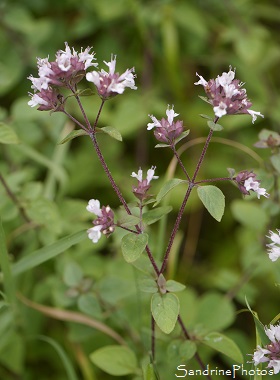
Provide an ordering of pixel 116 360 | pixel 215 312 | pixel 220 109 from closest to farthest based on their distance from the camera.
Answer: pixel 220 109, pixel 116 360, pixel 215 312

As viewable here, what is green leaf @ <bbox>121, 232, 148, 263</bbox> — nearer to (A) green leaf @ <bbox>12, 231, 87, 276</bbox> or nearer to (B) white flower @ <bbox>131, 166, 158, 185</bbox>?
(B) white flower @ <bbox>131, 166, 158, 185</bbox>

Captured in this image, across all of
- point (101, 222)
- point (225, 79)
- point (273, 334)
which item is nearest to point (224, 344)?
point (273, 334)

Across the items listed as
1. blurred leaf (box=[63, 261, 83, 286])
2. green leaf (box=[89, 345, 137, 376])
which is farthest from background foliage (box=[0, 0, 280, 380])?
green leaf (box=[89, 345, 137, 376])

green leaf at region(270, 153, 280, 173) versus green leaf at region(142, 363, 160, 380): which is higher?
green leaf at region(270, 153, 280, 173)

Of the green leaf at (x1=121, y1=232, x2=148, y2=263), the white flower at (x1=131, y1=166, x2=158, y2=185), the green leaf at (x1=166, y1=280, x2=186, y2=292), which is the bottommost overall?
the green leaf at (x1=166, y1=280, x2=186, y2=292)

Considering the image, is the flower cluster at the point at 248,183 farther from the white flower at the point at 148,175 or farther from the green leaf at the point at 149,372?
the green leaf at the point at 149,372

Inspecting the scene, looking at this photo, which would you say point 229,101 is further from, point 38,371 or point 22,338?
point 38,371

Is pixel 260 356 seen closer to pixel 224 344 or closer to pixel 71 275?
pixel 224 344

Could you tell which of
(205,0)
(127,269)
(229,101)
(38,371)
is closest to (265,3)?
(205,0)
